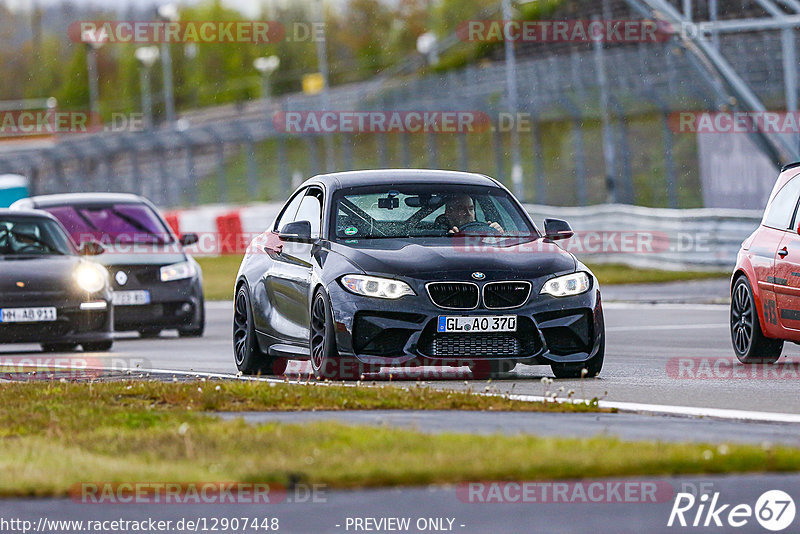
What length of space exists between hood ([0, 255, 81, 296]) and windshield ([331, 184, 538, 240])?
5250mm

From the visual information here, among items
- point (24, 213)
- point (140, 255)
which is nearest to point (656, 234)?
point (140, 255)

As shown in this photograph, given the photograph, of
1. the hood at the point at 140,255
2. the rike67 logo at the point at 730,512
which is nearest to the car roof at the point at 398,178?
the rike67 logo at the point at 730,512

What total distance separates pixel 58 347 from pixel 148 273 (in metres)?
1.47

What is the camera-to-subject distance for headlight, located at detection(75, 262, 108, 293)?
1700 centimetres

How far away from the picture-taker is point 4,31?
618ft

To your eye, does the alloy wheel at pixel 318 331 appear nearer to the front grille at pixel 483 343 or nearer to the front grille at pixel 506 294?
the front grille at pixel 483 343

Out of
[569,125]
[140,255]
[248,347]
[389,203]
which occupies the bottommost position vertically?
[248,347]

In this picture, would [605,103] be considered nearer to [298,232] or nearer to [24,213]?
[24,213]

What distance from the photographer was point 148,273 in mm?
19359

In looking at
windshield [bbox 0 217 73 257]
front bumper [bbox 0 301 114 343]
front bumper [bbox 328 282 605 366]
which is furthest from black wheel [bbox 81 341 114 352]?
front bumper [bbox 328 282 605 366]

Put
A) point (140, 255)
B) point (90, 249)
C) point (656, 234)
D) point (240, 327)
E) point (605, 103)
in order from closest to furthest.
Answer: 1. point (240, 327)
2. point (90, 249)
3. point (140, 255)
4. point (656, 234)
5. point (605, 103)

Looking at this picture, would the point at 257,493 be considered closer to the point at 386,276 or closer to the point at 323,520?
the point at 323,520

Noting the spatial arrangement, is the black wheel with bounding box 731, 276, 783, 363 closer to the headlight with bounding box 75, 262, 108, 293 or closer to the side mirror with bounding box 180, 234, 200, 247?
the headlight with bounding box 75, 262, 108, 293

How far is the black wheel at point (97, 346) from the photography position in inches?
684
